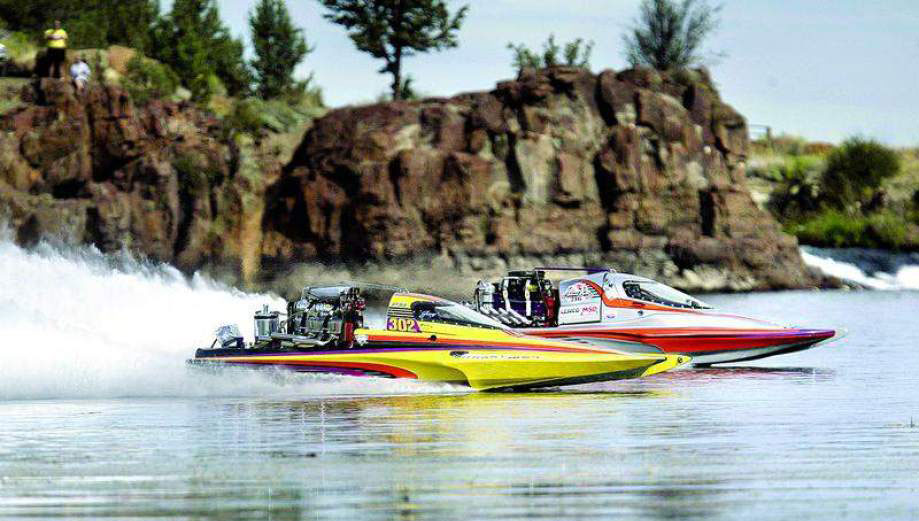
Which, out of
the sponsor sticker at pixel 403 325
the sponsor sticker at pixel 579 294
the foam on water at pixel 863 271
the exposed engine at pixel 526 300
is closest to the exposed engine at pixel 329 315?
the sponsor sticker at pixel 403 325

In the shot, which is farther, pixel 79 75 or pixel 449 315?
pixel 79 75

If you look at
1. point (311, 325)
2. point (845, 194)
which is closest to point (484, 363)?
point (311, 325)

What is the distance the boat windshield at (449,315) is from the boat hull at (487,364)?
51 cm

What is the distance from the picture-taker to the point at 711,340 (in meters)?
30.1

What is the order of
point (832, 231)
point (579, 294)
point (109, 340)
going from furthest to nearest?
point (832, 231) → point (579, 294) → point (109, 340)

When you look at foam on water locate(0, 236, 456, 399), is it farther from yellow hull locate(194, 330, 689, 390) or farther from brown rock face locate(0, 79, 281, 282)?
brown rock face locate(0, 79, 281, 282)

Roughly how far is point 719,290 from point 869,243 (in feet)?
51.6

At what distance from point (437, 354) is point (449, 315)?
738 mm

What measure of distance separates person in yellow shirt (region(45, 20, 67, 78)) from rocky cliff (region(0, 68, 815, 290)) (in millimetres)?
1631

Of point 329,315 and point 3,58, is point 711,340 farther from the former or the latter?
point 3,58

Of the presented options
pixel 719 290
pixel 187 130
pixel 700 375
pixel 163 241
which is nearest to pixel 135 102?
pixel 187 130

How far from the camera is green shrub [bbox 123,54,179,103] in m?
68.4

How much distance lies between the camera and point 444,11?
7850 cm

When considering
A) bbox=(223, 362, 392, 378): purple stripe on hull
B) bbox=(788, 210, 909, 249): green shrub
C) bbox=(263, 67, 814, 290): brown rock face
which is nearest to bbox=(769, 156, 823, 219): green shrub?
bbox=(788, 210, 909, 249): green shrub
